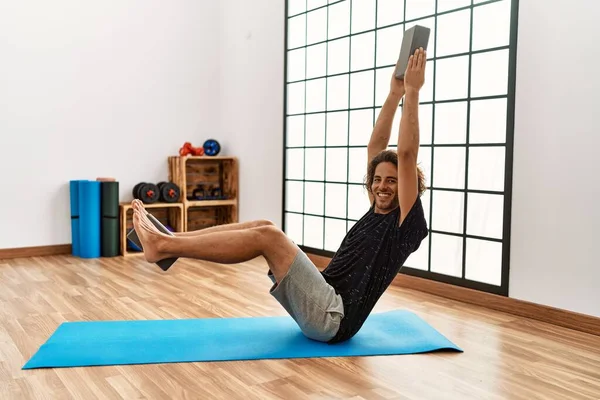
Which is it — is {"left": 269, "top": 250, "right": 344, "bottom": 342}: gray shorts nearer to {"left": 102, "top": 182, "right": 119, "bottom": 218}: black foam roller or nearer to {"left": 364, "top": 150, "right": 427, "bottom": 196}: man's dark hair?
{"left": 364, "top": 150, "right": 427, "bottom": 196}: man's dark hair

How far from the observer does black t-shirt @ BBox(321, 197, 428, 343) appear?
8.09 ft

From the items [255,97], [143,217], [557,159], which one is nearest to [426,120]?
[557,159]

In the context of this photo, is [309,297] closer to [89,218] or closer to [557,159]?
[557,159]

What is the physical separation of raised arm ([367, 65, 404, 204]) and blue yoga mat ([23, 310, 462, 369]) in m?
0.68

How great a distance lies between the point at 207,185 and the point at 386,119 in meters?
3.40

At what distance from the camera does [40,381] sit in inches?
84.4

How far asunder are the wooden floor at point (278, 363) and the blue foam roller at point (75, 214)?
1.24 meters

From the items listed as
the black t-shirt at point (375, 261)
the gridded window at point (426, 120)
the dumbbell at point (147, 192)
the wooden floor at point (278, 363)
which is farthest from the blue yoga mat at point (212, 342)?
the dumbbell at point (147, 192)

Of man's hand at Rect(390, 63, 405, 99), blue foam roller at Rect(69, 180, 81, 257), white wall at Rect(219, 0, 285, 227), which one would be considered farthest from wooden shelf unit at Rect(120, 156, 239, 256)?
man's hand at Rect(390, 63, 405, 99)

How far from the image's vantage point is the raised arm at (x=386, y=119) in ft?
8.39

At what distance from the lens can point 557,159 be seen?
3100 millimetres

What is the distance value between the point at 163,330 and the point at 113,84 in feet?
10.6

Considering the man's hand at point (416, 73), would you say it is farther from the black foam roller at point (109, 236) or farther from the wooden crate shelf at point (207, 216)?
the wooden crate shelf at point (207, 216)

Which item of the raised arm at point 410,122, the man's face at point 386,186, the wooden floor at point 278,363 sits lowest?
the wooden floor at point 278,363
